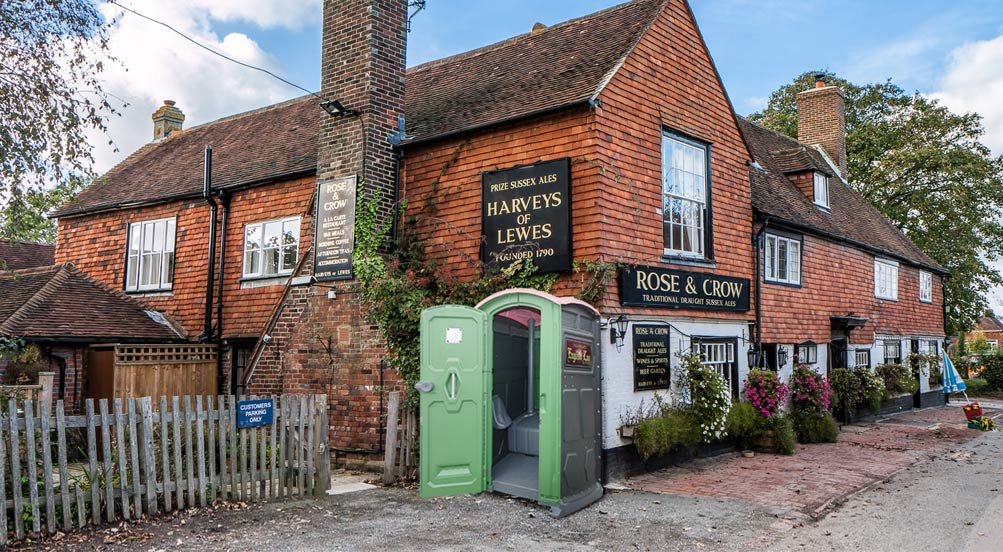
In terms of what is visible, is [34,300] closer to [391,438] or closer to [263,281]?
[263,281]

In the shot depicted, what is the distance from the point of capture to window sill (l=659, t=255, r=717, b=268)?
12.4m

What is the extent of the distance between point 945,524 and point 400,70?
10.2 meters

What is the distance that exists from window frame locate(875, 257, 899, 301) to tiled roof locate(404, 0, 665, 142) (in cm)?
1161

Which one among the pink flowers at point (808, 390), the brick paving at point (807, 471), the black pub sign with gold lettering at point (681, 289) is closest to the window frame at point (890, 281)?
the brick paving at point (807, 471)

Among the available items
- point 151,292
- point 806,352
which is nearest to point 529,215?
point 806,352

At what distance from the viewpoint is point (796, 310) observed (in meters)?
16.6

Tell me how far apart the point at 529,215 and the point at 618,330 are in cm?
217

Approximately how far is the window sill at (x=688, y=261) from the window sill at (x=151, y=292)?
36.1 feet

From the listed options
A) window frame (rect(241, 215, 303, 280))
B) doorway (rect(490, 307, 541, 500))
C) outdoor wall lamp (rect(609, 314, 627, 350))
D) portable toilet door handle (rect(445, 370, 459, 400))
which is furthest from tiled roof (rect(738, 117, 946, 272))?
window frame (rect(241, 215, 303, 280))

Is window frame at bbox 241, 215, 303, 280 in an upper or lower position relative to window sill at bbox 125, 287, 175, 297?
upper

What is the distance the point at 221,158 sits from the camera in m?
18.5

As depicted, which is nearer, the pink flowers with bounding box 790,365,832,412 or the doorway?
the doorway

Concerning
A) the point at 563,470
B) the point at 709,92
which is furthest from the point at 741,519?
the point at 709,92

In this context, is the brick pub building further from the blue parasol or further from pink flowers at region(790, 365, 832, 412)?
the blue parasol
